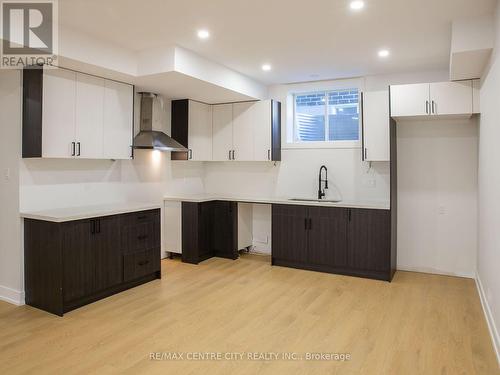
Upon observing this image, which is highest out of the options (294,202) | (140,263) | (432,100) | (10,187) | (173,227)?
(432,100)

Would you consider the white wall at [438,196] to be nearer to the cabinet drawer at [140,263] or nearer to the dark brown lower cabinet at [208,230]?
the dark brown lower cabinet at [208,230]

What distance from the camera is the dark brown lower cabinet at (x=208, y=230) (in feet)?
17.2

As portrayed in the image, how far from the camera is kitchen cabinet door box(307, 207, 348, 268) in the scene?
469cm

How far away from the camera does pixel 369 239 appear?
14.9ft

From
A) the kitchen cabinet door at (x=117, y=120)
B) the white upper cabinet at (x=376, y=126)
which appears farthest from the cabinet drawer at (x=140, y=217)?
the white upper cabinet at (x=376, y=126)

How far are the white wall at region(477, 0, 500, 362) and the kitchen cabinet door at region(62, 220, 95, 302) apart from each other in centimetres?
354

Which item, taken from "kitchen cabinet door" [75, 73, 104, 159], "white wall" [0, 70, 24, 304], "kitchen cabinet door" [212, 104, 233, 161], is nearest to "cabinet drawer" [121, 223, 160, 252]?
"kitchen cabinet door" [75, 73, 104, 159]

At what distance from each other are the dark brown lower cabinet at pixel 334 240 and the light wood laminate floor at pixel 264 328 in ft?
0.84

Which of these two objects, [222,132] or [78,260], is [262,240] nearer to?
[222,132]

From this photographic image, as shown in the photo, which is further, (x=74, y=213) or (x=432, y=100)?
(x=432, y=100)

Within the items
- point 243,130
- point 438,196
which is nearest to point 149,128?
point 243,130

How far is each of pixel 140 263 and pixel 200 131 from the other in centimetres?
229

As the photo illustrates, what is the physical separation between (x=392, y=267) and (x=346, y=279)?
58 centimetres

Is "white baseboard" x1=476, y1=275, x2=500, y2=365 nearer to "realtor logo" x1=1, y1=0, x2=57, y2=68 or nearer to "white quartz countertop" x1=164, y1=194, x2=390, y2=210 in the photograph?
"white quartz countertop" x1=164, y1=194, x2=390, y2=210
